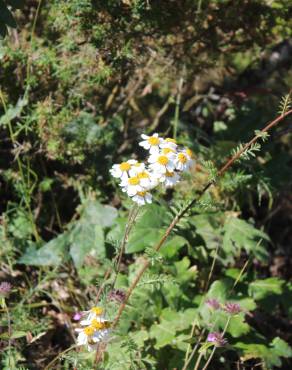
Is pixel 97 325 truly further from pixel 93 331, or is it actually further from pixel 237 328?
pixel 237 328

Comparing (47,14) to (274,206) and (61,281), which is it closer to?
(61,281)

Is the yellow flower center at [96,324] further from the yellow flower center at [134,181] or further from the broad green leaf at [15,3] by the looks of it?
the broad green leaf at [15,3]

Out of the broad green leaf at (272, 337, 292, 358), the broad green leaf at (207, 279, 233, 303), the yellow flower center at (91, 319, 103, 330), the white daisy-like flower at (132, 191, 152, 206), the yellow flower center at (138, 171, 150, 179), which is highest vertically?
the yellow flower center at (138, 171, 150, 179)

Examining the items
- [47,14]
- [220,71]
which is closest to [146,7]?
[47,14]

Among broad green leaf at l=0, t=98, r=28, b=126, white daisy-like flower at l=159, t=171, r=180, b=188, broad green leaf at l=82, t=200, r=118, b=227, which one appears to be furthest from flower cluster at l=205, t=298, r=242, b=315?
broad green leaf at l=0, t=98, r=28, b=126

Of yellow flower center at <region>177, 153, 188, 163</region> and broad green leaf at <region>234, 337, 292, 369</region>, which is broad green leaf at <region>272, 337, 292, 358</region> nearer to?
broad green leaf at <region>234, 337, 292, 369</region>
